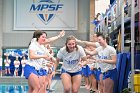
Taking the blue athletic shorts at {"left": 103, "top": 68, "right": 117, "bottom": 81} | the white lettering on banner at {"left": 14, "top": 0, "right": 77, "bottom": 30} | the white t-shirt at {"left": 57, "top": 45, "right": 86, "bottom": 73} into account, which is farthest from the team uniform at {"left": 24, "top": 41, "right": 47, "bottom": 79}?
the white lettering on banner at {"left": 14, "top": 0, "right": 77, "bottom": 30}

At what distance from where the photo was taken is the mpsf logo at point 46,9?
Answer: 28453 mm

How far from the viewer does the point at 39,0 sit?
94.1 ft

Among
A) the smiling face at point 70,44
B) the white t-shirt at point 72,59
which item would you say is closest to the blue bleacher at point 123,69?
the white t-shirt at point 72,59

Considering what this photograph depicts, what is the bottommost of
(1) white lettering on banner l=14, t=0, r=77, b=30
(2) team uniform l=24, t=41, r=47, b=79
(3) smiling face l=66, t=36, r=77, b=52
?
(2) team uniform l=24, t=41, r=47, b=79

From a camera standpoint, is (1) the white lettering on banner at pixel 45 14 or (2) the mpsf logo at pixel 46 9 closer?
(1) the white lettering on banner at pixel 45 14

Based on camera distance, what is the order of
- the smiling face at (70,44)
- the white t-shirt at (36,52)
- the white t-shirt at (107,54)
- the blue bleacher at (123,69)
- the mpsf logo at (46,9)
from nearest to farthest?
the blue bleacher at (123,69) < the smiling face at (70,44) < the white t-shirt at (36,52) < the white t-shirt at (107,54) < the mpsf logo at (46,9)

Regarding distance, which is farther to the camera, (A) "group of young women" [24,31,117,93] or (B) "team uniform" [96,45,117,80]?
(B) "team uniform" [96,45,117,80]

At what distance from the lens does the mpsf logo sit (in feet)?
93.4

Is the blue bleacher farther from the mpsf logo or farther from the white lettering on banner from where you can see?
the mpsf logo

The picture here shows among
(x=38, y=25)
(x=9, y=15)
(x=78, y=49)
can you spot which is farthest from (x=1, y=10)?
(x=78, y=49)

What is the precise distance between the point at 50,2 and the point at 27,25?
8.32 feet

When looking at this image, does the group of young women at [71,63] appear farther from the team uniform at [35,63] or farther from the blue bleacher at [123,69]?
the blue bleacher at [123,69]

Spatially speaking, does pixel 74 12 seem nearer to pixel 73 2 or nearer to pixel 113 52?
pixel 73 2

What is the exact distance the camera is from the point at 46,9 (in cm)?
2878
